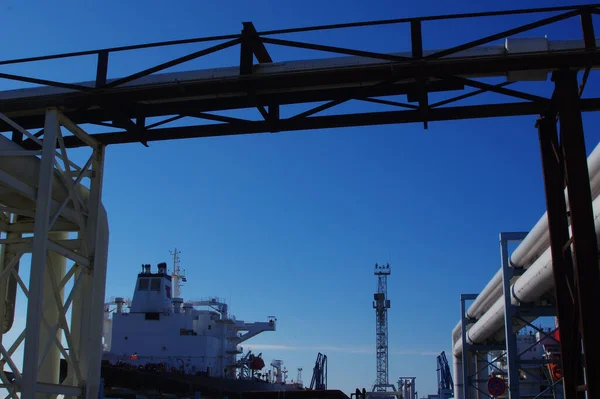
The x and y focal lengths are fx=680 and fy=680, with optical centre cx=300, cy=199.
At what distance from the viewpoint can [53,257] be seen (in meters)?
14.6

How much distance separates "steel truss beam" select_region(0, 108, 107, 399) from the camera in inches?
450

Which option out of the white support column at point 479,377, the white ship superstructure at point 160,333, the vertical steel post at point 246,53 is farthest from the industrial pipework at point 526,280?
the white ship superstructure at point 160,333

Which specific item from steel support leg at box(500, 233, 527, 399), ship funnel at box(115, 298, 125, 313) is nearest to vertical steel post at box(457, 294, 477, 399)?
steel support leg at box(500, 233, 527, 399)

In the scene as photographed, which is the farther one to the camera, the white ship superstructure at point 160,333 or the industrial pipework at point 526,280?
the white ship superstructure at point 160,333

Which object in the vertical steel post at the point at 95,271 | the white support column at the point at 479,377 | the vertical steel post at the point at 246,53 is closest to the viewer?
the vertical steel post at the point at 246,53

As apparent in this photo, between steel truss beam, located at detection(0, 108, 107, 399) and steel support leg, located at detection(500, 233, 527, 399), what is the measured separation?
13.3m

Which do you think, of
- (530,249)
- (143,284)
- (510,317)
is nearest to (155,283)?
(143,284)

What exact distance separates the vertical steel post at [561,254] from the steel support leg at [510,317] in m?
10.2

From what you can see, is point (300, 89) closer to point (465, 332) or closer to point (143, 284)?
point (465, 332)

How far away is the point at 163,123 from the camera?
44.8 ft

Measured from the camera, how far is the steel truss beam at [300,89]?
37.7 ft

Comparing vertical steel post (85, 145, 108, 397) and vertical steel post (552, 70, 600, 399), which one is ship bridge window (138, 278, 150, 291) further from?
vertical steel post (552, 70, 600, 399)

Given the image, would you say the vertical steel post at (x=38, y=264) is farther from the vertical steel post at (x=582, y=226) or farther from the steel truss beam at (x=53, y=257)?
the vertical steel post at (x=582, y=226)

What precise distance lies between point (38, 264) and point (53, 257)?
330 cm
